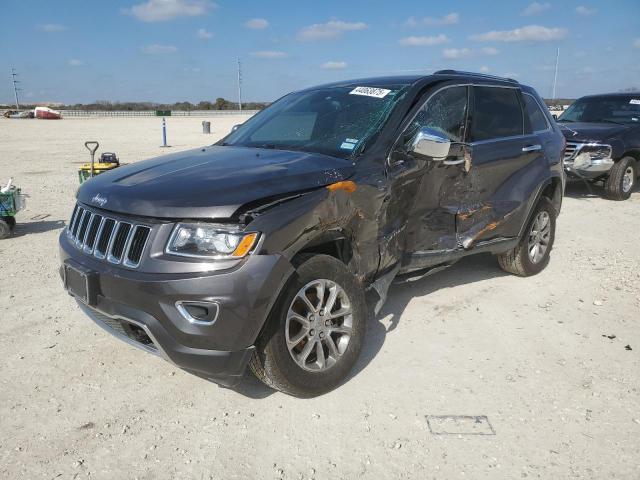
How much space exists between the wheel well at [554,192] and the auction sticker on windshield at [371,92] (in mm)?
2330

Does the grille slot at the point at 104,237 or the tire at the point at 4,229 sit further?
the tire at the point at 4,229

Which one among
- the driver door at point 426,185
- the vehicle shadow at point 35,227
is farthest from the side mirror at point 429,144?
the vehicle shadow at point 35,227

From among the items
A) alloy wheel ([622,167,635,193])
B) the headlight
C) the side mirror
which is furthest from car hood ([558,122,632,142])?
the headlight

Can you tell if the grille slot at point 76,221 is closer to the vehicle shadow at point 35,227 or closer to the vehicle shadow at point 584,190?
the vehicle shadow at point 35,227

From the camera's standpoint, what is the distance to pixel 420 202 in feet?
12.2

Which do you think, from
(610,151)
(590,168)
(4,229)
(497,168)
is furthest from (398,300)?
(610,151)

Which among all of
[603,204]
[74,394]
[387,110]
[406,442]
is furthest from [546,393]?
[603,204]

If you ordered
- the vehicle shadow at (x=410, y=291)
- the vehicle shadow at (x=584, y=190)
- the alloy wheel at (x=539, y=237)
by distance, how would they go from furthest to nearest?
the vehicle shadow at (x=584, y=190) < the alloy wheel at (x=539, y=237) < the vehicle shadow at (x=410, y=291)

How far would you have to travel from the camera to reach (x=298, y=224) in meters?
2.70

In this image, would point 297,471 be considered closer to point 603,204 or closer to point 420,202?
point 420,202

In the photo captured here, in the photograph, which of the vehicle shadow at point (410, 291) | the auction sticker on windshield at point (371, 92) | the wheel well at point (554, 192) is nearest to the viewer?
the vehicle shadow at point (410, 291)

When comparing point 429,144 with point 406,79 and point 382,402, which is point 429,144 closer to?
point 406,79

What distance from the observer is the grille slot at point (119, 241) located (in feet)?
8.79

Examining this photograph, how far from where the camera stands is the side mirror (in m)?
3.27
